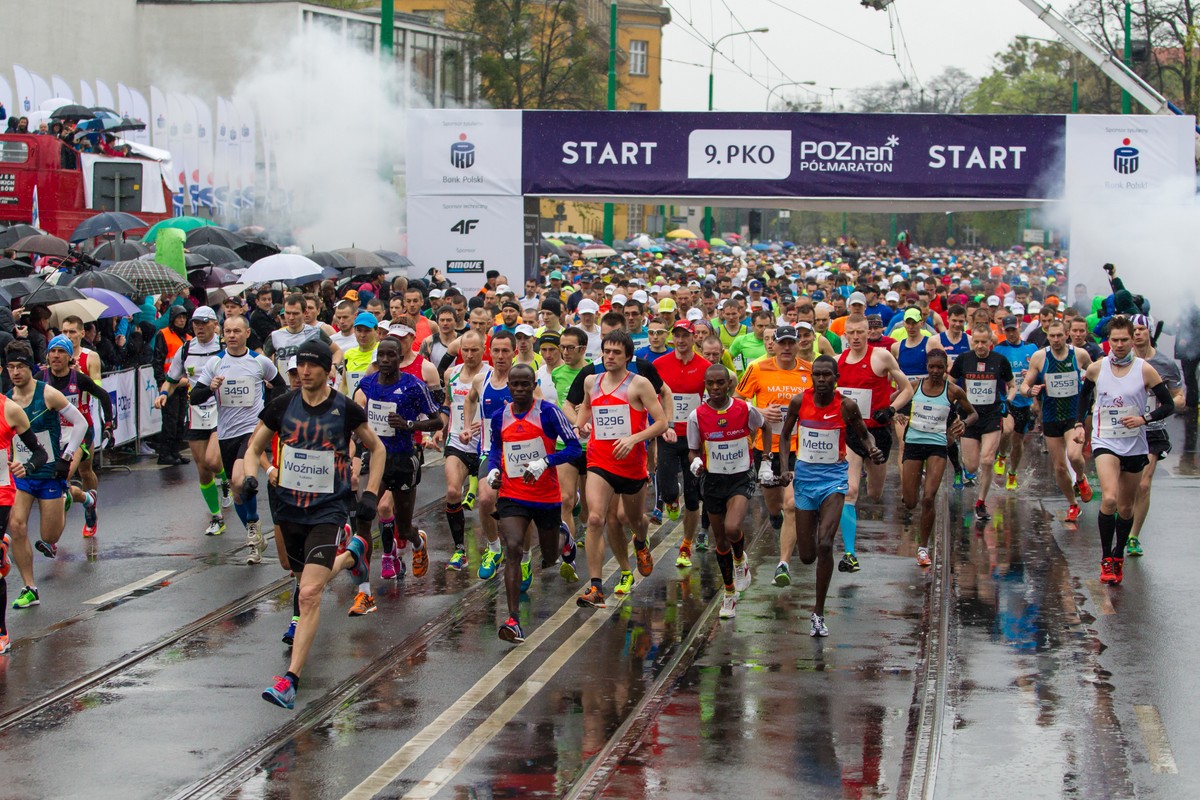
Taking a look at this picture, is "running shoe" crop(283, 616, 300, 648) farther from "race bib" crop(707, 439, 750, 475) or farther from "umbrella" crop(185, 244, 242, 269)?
"umbrella" crop(185, 244, 242, 269)

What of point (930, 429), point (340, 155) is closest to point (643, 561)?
point (930, 429)

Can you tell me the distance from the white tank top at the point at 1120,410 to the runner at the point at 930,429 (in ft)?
3.74

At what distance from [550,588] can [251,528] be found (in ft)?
8.23

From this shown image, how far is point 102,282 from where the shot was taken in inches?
701

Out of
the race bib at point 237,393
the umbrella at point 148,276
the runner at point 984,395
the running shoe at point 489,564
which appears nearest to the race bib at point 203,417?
the race bib at point 237,393

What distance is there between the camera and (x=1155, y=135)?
26016 mm

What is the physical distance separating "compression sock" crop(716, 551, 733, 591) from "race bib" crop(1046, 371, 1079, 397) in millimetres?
5433

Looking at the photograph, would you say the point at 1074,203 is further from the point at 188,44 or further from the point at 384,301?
the point at 188,44

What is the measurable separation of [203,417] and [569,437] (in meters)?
3.79

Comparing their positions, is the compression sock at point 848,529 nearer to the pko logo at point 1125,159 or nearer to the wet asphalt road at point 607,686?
the wet asphalt road at point 607,686

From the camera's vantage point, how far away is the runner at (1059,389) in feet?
48.0

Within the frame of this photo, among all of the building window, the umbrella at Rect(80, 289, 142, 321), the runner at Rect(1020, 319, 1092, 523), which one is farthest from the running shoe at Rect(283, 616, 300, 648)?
the building window

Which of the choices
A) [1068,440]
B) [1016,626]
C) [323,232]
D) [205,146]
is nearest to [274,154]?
[205,146]

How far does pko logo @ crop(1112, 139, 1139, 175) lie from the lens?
26.0 meters
